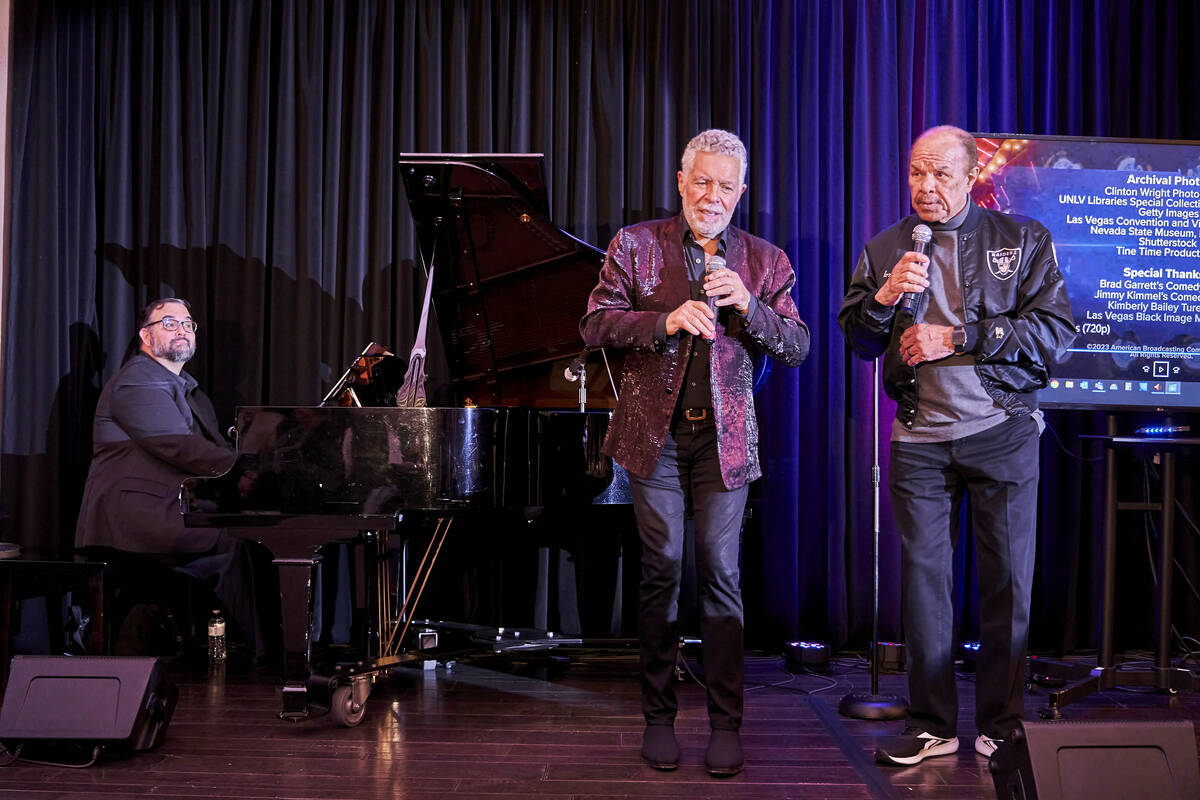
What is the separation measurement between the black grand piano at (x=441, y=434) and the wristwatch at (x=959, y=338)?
44.5 inches

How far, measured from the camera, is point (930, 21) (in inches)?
181

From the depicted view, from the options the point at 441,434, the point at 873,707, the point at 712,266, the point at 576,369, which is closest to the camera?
the point at 712,266

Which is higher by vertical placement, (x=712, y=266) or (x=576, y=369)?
(x=712, y=266)

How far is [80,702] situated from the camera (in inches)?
112

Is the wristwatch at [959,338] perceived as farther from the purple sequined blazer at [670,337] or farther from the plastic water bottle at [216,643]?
the plastic water bottle at [216,643]

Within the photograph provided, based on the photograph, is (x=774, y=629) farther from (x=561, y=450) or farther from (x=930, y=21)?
(x=930, y=21)

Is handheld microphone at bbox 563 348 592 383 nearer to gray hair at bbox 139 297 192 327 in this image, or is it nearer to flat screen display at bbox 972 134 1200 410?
flat screen display at bbox 972 134 1200 410

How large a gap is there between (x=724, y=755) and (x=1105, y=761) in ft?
3.23

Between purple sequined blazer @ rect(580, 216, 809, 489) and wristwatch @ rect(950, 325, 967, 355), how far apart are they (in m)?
0.40

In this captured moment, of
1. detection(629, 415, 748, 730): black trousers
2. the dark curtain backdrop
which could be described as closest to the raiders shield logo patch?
detection(629, 415, 748, 730): black trousers

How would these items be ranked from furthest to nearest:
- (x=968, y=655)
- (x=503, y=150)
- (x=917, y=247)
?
(x=503, y=150) < (x=968, y=655) < (x=917, y=247)

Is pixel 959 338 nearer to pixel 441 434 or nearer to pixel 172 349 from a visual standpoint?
pixel 441 434

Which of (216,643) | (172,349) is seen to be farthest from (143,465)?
(216,643)

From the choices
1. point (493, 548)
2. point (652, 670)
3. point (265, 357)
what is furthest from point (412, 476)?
point (265, 357)
